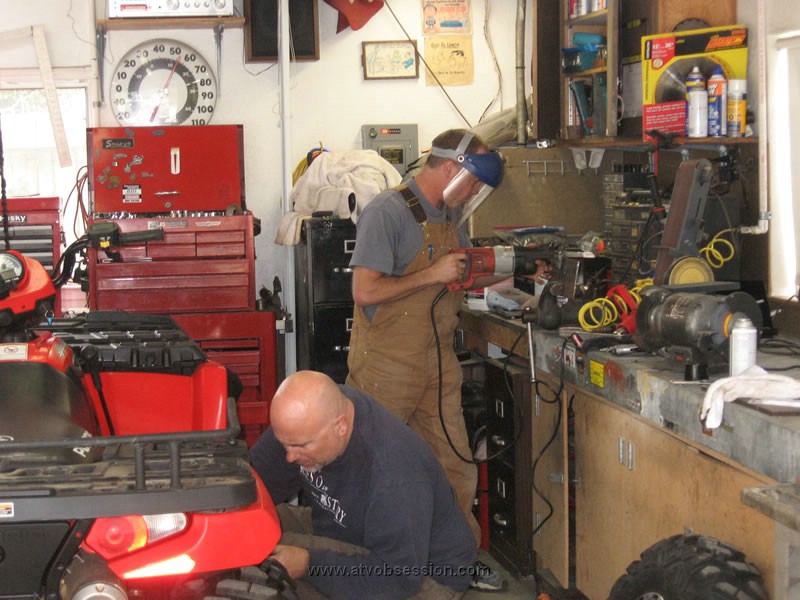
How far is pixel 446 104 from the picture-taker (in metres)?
6.83

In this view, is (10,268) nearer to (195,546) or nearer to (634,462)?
(195,546)

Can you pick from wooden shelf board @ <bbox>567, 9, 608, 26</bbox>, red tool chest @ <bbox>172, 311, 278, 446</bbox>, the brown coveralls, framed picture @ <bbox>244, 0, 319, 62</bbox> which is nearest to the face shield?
the brown coveralls

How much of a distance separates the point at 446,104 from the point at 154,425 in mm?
4140

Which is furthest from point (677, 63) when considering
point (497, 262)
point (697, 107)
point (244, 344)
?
point (244, 344)

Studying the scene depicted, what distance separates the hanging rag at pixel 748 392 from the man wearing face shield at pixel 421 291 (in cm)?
154

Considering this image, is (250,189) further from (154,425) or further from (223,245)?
(154,425)

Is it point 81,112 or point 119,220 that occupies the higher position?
point 81,112

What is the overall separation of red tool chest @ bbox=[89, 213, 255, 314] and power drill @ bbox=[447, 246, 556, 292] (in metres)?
1.39

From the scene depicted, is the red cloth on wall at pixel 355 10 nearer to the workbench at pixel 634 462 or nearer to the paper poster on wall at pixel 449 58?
the paper poster on wall at pixel 449 58

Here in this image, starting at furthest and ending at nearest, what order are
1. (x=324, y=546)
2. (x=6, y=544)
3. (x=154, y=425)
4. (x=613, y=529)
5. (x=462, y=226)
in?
(x=462, y=226)
(x=613, y=529)
(x=154, y=425)
(x=324, y=546)
(x=6, y=544)

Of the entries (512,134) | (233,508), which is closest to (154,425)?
(233,508)

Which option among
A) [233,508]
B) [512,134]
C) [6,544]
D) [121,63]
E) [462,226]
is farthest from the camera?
[121,63]

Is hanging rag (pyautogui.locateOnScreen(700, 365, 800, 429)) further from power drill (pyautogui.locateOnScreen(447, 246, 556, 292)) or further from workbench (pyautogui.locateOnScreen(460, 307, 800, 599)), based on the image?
power drill (pyautogui.locateOnScreen(447, 246, 556, 292))

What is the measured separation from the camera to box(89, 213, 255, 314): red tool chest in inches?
200
